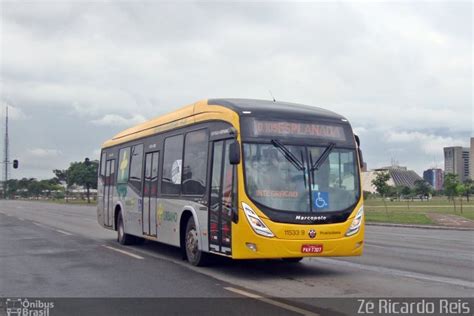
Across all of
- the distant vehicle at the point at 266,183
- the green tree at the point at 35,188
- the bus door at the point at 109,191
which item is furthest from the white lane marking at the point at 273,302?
the green tree at the point at 35,188

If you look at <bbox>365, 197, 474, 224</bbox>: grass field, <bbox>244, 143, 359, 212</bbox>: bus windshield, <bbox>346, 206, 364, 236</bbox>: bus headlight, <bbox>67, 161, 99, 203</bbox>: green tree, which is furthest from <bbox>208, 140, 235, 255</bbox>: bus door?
<bbox>67, 161, 99, 203</bbox>: green tree

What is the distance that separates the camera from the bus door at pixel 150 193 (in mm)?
16141

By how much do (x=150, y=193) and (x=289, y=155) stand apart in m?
5.50

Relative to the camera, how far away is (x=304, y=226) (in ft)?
38.0

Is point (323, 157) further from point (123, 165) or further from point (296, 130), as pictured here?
point (123, 165)

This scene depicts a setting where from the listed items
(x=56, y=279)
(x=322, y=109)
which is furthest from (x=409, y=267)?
(x=56, y=279)

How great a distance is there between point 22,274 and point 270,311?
6287 mm

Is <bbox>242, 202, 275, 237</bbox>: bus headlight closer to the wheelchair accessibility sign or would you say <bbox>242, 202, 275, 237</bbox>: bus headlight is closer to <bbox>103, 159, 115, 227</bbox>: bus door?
the wheelchair accessibility sign

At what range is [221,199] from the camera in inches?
479

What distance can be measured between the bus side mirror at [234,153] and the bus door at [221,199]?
0.35 metres

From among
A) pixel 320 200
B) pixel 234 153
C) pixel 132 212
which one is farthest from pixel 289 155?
pixel 132 212

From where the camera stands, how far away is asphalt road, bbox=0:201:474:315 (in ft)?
33.5

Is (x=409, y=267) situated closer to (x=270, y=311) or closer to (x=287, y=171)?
(x=287, y=171)

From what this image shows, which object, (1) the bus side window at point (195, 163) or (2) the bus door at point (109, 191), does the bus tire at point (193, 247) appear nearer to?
(1) the bus side window at point (195, 163)
